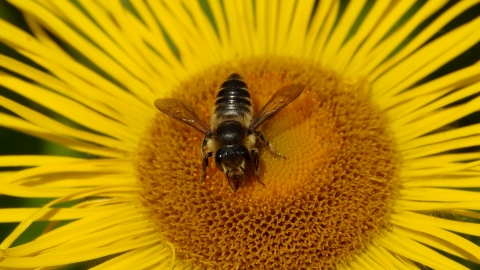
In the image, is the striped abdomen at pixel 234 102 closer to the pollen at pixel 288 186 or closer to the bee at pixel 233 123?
the bee at pixel 233 123

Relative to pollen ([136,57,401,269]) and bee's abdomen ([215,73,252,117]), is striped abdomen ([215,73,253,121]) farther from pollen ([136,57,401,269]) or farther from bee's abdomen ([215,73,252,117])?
pollen ([136,57,401,269])

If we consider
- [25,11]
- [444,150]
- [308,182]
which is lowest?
[308,182]

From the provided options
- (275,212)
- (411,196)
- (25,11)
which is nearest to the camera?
(275,212)

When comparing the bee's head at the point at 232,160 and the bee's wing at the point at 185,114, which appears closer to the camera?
the bee's head at the point at 232,160

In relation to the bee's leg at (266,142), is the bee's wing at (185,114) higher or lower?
higher

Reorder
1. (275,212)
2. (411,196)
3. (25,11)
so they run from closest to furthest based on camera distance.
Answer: (275,212) < (411,196) < (25,11)

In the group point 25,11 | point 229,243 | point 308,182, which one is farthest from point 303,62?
point 25,11

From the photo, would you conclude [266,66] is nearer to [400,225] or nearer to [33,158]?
[400,225]

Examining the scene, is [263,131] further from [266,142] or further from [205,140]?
[205,140]

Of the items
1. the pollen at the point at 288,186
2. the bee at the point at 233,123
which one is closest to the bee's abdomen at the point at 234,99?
the bee at the point at 233,123
